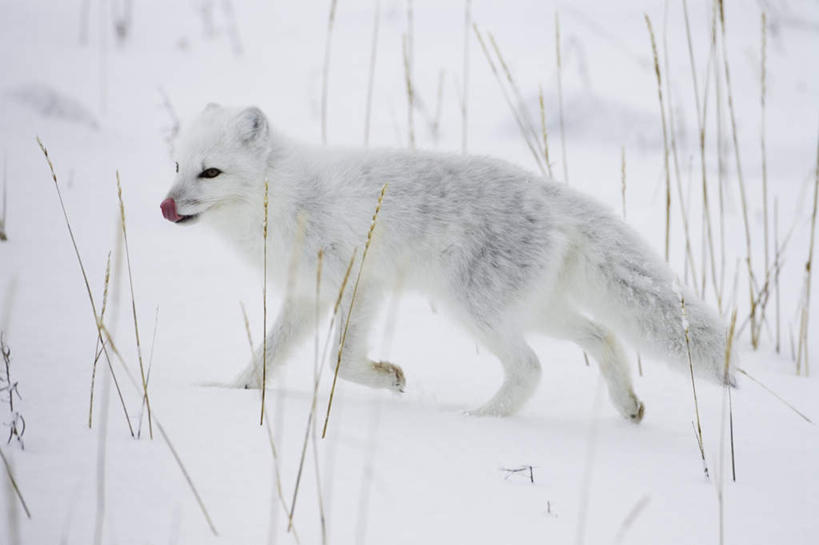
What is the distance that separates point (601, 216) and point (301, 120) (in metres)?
3.61

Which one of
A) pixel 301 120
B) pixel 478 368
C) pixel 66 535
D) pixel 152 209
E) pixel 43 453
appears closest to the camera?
pixel 66 535

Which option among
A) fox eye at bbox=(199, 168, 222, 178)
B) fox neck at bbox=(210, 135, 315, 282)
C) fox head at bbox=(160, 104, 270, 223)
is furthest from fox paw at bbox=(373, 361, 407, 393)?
fox eye at bbox=(199, 168, 222, 178)

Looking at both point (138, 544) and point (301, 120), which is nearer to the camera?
point (138, 544)

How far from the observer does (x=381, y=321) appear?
4.02 meters

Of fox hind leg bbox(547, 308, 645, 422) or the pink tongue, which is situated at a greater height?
the pink tongue

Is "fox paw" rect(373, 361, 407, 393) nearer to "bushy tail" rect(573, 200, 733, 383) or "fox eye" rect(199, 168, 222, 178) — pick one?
"bushy tail" rect(573, 200, 733, 383)

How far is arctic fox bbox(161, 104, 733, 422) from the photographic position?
2604 mm

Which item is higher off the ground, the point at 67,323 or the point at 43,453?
the point at 67,323

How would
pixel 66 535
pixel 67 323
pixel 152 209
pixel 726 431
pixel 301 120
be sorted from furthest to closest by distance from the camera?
pixel 301 120
pixel 152 209
pixel 67 323
pixel 726 431
pixel 66 535

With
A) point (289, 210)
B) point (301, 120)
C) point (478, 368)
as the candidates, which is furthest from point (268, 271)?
point (301, 120)

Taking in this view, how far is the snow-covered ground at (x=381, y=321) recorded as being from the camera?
69.1 inches

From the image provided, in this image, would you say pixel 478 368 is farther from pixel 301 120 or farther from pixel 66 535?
pixel 301 120

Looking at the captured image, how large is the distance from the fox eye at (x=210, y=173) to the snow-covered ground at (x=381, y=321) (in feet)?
1.61

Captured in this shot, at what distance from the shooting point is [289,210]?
2.74 metres
